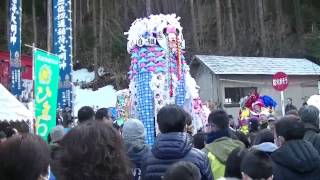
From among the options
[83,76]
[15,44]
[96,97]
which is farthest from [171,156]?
[83,76]

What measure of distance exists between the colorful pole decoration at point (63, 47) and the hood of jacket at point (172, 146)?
8016 mm

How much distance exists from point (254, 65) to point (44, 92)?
54.1ft

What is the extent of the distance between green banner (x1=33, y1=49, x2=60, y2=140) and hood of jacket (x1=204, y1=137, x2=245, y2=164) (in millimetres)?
2869

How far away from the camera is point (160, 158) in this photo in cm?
383

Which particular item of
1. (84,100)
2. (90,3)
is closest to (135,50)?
(84,100)

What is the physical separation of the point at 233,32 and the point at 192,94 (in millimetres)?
25029

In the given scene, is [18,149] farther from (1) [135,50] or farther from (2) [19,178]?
(1) [135,50]

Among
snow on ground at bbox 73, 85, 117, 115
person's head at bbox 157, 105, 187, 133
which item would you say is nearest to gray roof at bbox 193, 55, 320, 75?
snow on ground at bbox 73, 85, 117, 115

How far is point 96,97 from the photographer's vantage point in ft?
97.0

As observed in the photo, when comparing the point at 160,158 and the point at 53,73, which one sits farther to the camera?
the point at 53,73

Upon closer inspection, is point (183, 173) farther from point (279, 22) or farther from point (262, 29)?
point (279, 22)

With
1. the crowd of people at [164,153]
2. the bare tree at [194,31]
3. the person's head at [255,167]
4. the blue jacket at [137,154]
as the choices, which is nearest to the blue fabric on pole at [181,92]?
the crowd of people at [164,153]

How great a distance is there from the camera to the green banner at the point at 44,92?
264 inches

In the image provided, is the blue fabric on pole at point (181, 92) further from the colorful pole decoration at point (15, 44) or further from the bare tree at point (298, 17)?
the bare tree at point (298, 17)
